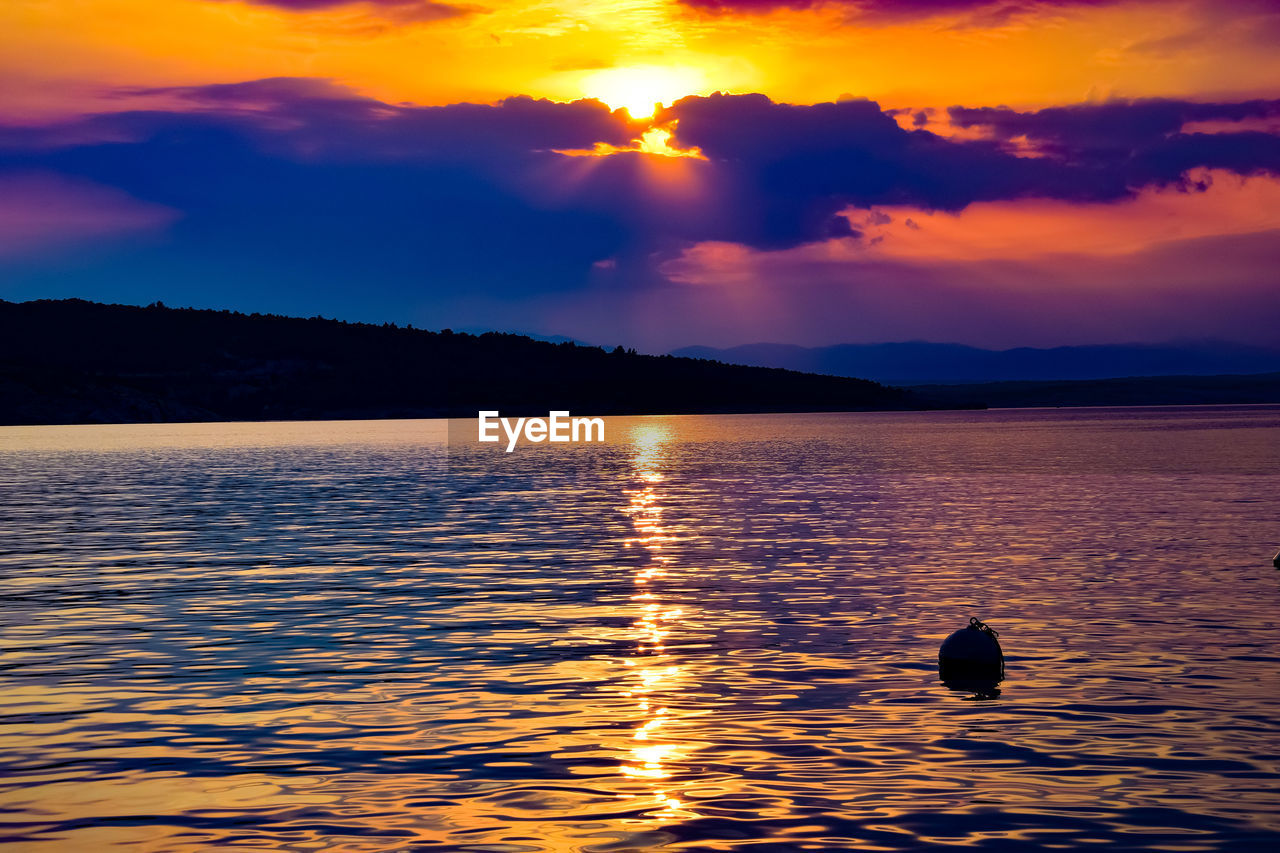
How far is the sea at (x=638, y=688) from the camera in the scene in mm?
14992

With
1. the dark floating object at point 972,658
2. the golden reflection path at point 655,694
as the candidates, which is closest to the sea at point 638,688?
the golden reflection path at point 655,694

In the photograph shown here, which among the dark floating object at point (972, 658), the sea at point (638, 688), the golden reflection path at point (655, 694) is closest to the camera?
the sea at point (638, 688)

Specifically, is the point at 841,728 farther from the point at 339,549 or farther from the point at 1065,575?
the point at 339,549

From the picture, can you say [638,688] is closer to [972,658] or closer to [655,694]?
[655,694]

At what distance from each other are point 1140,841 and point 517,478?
82.0 meters

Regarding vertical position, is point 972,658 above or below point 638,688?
above

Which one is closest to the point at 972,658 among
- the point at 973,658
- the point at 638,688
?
the point at 973,658

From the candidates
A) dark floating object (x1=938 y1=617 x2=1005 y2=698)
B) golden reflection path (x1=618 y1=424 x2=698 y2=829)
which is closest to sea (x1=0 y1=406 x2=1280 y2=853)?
golden reflection path (x1=618 y1=424 x2=698 y2=829)

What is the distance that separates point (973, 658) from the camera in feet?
74.5

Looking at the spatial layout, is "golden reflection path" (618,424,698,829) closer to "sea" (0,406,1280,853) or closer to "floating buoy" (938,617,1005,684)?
"sea" (0,406,1280,853)

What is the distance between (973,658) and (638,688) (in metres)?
5.35

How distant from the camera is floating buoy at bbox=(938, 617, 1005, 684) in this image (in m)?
22.6

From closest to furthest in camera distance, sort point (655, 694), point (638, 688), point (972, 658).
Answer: point (655, 694) → point (638, 688) → point (972, 658)

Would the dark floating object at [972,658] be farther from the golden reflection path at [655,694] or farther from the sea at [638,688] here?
the golden reflection path at [655,694]
